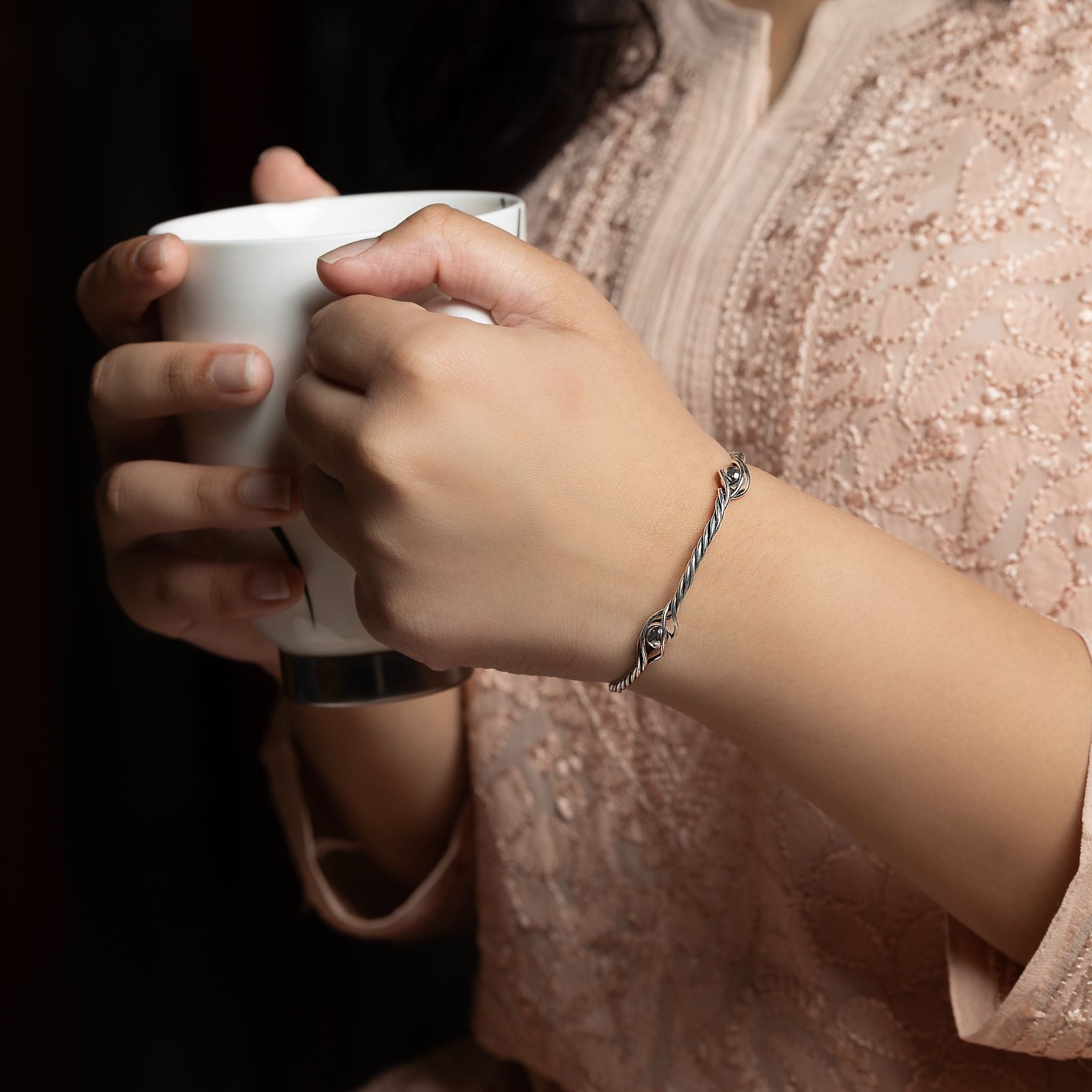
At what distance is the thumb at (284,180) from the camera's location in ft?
2.03

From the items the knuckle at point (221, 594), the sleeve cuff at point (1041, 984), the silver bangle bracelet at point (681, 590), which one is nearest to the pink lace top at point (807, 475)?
the sleeve cuff at point (1041, 984)

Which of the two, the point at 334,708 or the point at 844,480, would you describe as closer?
the point at 844,480

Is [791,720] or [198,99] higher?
[198,99]

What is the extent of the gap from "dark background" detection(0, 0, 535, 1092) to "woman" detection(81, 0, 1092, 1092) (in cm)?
29

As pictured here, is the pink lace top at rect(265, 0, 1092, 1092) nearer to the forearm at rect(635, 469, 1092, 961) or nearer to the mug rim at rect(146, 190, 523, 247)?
the forearm at rect(635, 469, 1092, 961)

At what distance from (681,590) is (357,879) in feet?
1.84

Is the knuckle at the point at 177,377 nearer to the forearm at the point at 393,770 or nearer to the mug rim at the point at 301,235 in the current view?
the mug rim at the point at 301,235

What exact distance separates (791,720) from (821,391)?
22 cm

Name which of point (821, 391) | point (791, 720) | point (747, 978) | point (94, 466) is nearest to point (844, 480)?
point (821, 391)

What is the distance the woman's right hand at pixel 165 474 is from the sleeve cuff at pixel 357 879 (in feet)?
0.92

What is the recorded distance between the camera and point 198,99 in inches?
41.1

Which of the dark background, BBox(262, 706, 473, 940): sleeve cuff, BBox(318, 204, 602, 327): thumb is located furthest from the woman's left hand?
the dark background

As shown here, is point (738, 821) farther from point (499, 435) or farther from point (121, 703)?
point (121, 703)

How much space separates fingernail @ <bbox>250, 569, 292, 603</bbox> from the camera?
44cm
